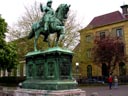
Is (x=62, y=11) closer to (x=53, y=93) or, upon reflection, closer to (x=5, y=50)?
(x=53, y=93)

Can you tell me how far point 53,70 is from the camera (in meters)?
15.1

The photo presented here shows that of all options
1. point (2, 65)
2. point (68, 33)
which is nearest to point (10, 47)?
point (2, 65)

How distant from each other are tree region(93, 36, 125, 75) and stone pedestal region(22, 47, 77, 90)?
3345 centimetres

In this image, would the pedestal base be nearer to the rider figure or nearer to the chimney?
the rider figure

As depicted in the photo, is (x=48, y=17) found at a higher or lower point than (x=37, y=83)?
higher

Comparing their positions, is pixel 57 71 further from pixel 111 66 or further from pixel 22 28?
pixel 111 66

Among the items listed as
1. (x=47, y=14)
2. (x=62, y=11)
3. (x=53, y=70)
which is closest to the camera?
(x=53, y=70)

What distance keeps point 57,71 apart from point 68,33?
27858 millimetres

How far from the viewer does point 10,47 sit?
141 ft

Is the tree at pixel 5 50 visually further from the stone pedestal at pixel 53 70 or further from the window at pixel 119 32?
the stone pedestal at pixel 53 70

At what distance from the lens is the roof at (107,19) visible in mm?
58031

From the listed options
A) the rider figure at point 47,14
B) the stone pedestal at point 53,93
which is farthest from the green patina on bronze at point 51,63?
the stone pedestal at point 53,93

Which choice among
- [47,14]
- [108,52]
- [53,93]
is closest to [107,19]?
[108,52]

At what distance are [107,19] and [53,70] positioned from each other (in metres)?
47.1
